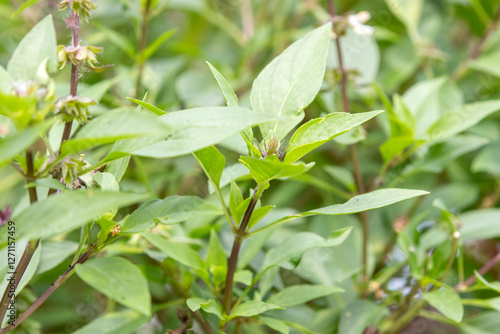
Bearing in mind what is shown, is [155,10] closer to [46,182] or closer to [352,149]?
[352,149]

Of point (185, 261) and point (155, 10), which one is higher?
point (155, 10)

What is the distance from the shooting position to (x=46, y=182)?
0.36 meters

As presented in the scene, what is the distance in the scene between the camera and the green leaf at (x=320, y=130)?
419mm

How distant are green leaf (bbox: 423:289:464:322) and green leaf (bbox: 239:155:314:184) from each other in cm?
24

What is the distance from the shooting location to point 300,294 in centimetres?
55

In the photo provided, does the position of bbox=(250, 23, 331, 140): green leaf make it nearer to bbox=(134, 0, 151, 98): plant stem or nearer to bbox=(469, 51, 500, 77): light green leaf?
bbox=(134, 0, 151, 98): plant stem

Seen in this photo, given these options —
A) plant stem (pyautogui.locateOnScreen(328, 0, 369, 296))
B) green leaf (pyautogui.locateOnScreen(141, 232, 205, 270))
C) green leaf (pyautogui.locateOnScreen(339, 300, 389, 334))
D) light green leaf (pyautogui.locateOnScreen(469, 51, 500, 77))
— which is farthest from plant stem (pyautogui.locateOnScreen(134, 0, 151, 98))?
light green leaf (pyautogui.locateOnScreen(469, 51, 500, 77))

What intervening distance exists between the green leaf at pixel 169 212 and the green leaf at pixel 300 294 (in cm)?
17

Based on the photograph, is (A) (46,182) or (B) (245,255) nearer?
(A) (46,182)

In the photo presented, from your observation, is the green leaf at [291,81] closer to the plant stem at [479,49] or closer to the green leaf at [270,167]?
the green leaf at [270,167]

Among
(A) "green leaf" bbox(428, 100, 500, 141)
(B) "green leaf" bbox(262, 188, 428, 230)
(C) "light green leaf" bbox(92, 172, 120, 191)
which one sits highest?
(C) "light green leaf" bbox(92, 172, 120, 191)

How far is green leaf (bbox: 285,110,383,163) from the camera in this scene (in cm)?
42

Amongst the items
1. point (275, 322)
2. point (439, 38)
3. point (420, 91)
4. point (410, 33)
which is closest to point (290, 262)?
point (275, 322)

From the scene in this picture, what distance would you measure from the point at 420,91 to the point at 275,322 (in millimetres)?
492
